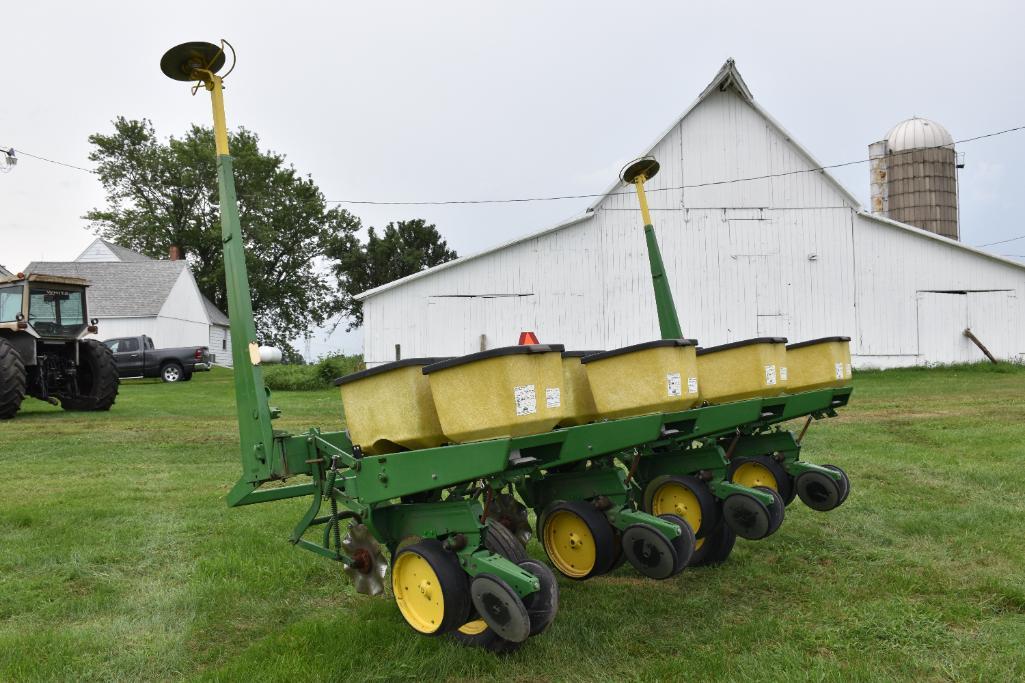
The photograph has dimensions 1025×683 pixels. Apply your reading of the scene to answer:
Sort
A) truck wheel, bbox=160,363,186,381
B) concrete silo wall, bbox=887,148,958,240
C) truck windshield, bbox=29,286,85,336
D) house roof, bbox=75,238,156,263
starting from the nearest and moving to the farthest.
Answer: truck windshield, bbox=29,286,85,336
truck wheel, bbox=160,363,186,381
concrete silo wall, bbox=887,148,958,240
house roof, bbox=75,238,156,263

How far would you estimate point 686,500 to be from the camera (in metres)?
5.14

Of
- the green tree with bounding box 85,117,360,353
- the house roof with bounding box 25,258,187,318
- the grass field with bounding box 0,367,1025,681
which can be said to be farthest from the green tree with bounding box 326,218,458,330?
the grass field with bounding box 0,367,1025,681

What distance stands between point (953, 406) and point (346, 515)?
1306 cm

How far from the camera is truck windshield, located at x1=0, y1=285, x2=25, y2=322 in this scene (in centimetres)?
1566

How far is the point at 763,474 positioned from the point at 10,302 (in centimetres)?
1486

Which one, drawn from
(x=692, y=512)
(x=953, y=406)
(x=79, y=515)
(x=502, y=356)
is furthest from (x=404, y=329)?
(x=502, y=356)

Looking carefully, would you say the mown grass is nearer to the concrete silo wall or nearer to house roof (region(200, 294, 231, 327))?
the concrete silo wall

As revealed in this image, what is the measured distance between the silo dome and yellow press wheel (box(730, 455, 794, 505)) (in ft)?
88.7

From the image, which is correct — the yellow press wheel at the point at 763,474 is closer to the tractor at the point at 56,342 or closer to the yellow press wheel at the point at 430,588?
the yellow press wheel at the point at 430,588

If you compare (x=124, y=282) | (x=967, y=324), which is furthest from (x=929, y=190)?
(x=124, y=282)

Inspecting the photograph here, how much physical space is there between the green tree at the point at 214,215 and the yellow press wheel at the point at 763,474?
46793 millimetres

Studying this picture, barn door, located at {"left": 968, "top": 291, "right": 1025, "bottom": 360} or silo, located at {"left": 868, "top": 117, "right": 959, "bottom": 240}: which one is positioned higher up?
silo, located at {"left": 868, "top": 117, "right": 959, "bottom": 240}

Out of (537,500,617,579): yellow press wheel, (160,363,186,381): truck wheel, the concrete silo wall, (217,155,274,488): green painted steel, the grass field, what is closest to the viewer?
the grass field

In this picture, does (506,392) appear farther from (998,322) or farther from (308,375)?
(998,322)
